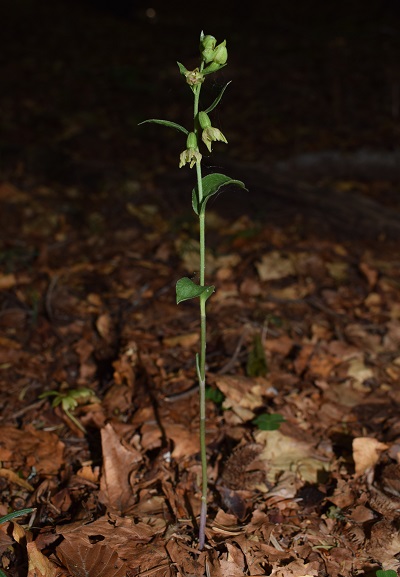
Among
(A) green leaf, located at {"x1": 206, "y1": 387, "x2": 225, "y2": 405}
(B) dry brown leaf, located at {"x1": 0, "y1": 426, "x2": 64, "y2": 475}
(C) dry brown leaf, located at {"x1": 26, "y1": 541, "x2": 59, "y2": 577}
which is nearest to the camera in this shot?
(C) dry brown leaf, located at {"x1": 26, "y1": 541, "x2": 59, "y2": 577}

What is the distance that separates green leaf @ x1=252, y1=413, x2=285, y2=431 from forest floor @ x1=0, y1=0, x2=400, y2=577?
0.16 feet

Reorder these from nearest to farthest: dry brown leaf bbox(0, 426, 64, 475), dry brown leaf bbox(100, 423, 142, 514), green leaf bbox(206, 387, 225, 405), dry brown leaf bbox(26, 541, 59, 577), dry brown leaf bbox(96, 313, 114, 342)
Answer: dry brown leaf bbox(26, 541, 59, 577) → dry brown leaf bbox(100, 423, 142, 514) → dry brown leaf bbox(0, 426, 64, 475) → green leaf bbox(206, 387, 225, 405) → dry brown leaf bbox(96, 313, 114, 342)

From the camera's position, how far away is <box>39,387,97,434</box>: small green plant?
2607 millimetres

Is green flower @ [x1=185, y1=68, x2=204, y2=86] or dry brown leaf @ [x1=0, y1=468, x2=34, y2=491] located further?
dry brown leaf @ [x1=0, y1=468, x2=34, y2=491]

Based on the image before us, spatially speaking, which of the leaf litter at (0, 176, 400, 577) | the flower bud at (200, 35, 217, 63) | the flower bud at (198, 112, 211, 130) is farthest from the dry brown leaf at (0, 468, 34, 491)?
the flower bud at (200, 35, 217, 63)

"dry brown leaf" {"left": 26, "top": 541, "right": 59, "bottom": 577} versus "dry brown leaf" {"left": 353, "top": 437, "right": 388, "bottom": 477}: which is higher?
"dry brown leaf" {"left": 353, "top": 437, "right": 388, "bottom": 477}

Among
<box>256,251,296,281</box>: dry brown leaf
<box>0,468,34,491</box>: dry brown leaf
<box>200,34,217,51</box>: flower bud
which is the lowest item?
<box>0,468,34,491</box>: dry brown leaf

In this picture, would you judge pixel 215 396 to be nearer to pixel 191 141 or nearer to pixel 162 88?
pixel 191 141

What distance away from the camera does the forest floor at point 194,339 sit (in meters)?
2.11

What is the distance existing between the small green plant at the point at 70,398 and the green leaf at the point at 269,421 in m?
0.76

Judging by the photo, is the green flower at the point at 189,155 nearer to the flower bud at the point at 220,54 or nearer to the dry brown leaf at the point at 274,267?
the flower bud at the point at 220,54

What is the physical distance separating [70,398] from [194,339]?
→ 2.70 feet

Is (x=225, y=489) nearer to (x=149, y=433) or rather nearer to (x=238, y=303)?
(x=149, y=433)

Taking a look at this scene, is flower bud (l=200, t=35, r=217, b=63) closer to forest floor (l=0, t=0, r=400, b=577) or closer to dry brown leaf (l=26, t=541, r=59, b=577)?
forest floor (l=0, t=0, r=400, b=577)
